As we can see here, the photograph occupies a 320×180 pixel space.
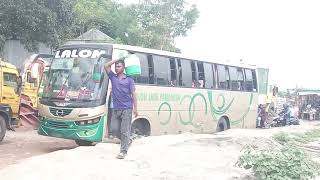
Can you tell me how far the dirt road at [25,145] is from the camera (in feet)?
35.2

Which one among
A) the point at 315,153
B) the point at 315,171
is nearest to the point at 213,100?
the point at 315,153

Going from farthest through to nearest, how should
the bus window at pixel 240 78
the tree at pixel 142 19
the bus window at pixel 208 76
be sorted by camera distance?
the tree at pixel 142 19 → the bus window at pixel 240 78 → the bus window at pixel 208 76

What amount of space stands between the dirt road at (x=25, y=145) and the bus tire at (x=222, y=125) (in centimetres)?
498

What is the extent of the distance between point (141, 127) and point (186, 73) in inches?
96.0

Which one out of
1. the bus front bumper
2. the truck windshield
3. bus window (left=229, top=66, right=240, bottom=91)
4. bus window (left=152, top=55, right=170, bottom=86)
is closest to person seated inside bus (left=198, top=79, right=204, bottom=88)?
bus window (left=152, top=55, right=170, bottom=86)

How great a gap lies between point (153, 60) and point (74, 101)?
2573 millimetres

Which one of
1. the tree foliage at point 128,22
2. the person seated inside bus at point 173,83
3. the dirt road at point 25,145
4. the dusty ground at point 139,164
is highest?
the tree foliage at point 128,22

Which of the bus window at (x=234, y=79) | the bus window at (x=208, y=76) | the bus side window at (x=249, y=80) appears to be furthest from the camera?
the bus side window at (x=249, y=80)

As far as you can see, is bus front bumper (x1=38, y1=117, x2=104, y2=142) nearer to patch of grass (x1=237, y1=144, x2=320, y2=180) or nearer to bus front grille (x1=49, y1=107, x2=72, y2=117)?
bus front grille (x1=49, y1=107, x2=72, y2=117)

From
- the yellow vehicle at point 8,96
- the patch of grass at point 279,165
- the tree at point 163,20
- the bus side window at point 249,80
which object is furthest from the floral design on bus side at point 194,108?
the tree at point 163,20

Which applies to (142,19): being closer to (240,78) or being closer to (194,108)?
(240,78)

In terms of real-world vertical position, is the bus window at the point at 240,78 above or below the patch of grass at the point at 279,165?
above

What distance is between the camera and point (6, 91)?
12500 mm

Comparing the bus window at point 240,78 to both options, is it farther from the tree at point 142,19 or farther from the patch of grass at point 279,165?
the tree at point 142,19
